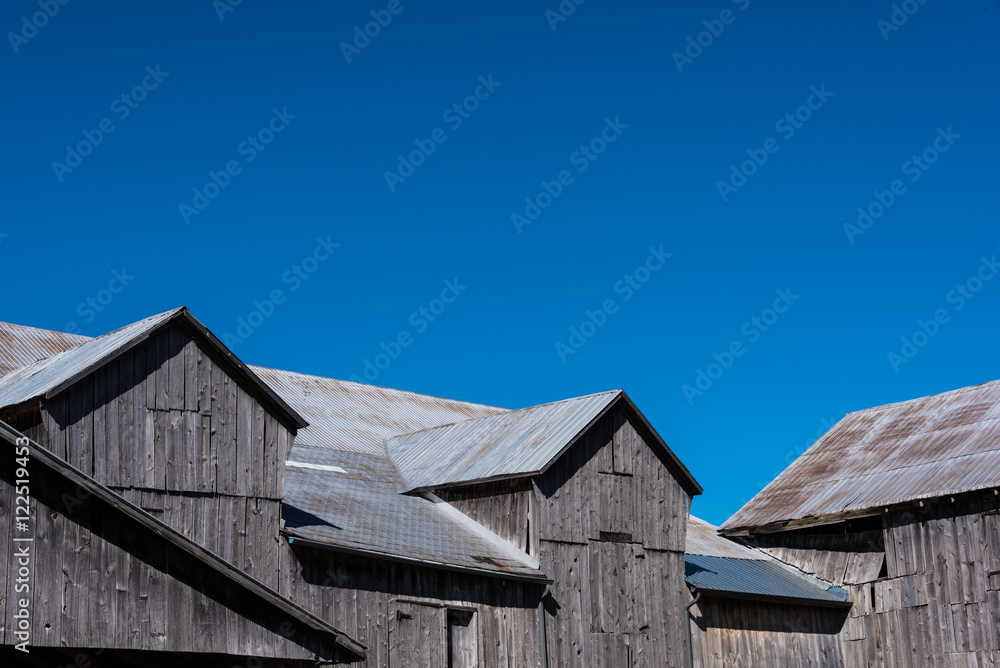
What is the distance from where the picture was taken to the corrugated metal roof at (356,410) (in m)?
33.3

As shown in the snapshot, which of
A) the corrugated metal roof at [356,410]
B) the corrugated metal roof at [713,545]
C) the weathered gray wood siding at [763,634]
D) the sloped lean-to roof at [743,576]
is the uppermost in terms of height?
the corrugated metal roof at [356,410]

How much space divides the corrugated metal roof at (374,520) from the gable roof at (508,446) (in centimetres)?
97

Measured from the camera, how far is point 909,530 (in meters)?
32.8

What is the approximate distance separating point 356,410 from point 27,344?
9960 millimetres

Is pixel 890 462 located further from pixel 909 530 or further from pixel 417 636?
pixel 417 636

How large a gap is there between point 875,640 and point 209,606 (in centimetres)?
2536

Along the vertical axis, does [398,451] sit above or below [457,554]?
above

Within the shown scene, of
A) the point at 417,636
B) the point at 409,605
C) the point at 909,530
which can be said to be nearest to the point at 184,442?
the point at 409,605

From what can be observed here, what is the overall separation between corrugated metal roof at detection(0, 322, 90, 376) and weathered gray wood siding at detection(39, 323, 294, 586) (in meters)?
9.12

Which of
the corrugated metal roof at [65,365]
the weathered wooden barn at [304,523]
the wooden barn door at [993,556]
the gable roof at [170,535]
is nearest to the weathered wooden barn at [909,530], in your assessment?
the wooden barn door at [993,556]

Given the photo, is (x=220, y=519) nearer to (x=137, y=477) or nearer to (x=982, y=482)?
(x=137, y=477)

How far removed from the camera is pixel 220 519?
22.3 meters

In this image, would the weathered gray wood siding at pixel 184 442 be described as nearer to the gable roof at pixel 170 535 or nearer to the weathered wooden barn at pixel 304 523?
the weathered wooden barn at pixel 304 523

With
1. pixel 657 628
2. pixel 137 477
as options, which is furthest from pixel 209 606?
pixel 657 628
